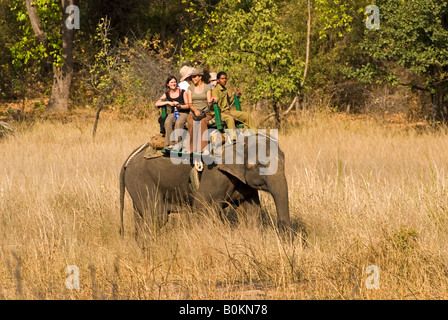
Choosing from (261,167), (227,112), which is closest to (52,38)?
(227,112)

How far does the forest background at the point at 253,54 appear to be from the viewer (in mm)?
17266

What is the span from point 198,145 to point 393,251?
236 centimetres

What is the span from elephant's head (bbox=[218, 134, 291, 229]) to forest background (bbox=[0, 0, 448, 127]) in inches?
380

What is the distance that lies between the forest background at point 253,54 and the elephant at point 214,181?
920 cm

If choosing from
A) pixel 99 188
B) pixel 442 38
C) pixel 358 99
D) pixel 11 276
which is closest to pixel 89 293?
pixel 11 276

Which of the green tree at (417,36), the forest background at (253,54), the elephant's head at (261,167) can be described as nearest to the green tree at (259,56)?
the forest background at (253,54)

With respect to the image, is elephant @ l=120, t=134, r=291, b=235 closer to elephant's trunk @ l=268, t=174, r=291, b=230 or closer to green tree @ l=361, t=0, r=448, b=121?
elephant's trunk @ l=268, t=174, r=291, b=230

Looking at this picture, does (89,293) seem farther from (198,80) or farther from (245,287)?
(198,80)

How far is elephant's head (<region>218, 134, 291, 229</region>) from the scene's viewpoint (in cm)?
750

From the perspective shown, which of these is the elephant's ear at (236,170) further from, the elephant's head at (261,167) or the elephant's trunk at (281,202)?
the elephant's trunk at (281,202)

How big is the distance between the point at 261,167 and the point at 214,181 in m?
0.56

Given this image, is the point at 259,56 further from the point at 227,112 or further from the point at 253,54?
the point at 227,112

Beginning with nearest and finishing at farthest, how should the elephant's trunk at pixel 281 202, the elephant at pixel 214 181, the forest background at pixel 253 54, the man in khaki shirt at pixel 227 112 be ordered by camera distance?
the elephant's trunk at pixel 281 202
the elephant at pixel 214 181
the man in khaki shirt at pixel 227 112
the forest background at pixel 253 54

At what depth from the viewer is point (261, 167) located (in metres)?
7.64
